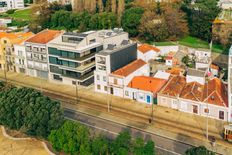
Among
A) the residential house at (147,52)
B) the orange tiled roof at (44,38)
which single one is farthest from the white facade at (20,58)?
the residential house at (147,52)

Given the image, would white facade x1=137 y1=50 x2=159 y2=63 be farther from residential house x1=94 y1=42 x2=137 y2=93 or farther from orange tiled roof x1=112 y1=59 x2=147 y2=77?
residential house x1=94 y1=42 x2=137 y2=93

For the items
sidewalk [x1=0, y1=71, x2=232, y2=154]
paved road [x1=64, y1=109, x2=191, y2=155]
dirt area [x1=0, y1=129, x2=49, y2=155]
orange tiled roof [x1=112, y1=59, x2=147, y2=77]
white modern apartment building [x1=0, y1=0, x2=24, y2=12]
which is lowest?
dirt area [x1=0, y1=129, x2=49, y2=155]

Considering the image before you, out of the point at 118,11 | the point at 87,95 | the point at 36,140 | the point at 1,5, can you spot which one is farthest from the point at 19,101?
the point at 1,5

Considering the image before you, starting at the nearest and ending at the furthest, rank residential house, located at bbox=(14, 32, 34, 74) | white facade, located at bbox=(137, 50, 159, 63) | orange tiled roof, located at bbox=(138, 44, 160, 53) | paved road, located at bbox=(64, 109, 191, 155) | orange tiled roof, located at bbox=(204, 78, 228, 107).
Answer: paved road, located at bbox=(64, 109, 191, 155) → orange tiled roof, located at bbox=(204, 78, 228, 107) → residential house, located at bbox=(14, 32, 34, 74) → white facade, located at bbox=(137, 50, 159, 63) → orange tiled roof, located at bbox=(138, 44, 160, 53)

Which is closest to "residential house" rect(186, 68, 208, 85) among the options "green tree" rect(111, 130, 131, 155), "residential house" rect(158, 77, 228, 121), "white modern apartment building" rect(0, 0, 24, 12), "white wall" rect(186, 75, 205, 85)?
"white wall" rect(186, 75, 205, 85)

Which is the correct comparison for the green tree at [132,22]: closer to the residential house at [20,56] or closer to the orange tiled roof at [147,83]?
the residential house at [20,56]

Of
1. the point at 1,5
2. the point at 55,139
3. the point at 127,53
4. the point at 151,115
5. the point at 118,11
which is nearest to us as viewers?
the point at 55,139

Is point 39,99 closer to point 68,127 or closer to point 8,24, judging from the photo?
point 68,127

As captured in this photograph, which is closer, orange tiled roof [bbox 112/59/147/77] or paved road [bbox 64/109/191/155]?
paved road [bbox 64/109/191/155]
